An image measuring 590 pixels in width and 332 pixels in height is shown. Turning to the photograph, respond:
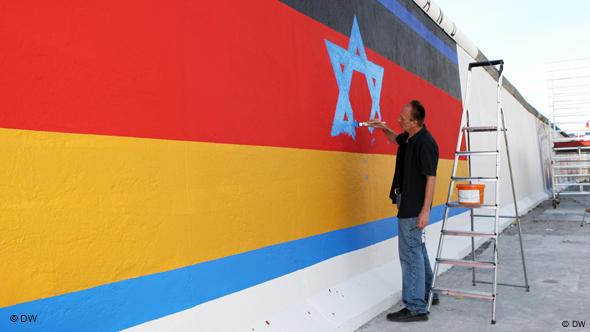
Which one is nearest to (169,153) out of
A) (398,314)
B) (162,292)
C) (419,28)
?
(162,292)

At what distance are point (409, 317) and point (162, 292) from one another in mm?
2342

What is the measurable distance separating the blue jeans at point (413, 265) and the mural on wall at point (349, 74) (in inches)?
40.8

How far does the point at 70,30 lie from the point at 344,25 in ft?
10.0

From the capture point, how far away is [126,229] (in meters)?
2.47

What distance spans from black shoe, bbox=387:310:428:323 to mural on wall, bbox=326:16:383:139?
1.65m

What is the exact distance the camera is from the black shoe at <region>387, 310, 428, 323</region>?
4176 millimetres

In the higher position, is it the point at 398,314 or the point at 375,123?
the point at 375,123

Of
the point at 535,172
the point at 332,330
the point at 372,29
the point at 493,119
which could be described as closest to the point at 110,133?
the point at 332,330

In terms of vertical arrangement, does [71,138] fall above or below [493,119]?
below

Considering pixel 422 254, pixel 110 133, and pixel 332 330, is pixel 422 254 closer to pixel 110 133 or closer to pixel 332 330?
pixel 332 330

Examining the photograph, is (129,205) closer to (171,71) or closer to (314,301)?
(171,71)

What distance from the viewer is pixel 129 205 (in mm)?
2490

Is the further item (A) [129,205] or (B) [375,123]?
(B) [375,123]

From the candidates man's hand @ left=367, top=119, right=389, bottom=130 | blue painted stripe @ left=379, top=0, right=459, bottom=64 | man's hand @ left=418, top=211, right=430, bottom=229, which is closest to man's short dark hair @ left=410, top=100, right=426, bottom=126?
man's hand @ left=367, top=119, right=389, bottom=130
